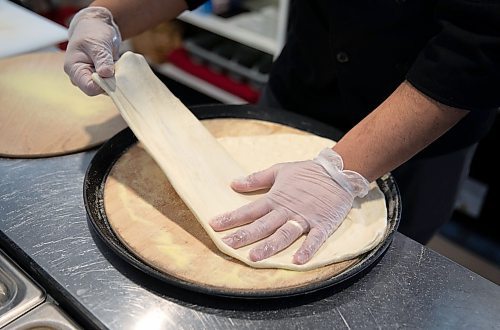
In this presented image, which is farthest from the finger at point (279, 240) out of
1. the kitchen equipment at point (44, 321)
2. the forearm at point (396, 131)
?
the kitchen equipment at point (44, 321)

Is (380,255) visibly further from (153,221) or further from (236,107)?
(236,107)

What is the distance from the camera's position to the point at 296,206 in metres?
0.79

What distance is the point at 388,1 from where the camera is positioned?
0.96m

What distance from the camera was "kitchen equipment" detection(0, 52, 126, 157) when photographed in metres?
0.98

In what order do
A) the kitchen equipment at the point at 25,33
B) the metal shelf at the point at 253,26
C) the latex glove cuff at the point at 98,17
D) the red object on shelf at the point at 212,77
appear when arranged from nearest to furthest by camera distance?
the latex glove cuff at the point at 98,17
the kitchen equipment at the point at 25,33
the metal shelf at the point at 253,26
the red object on shelf at the point at 212,77

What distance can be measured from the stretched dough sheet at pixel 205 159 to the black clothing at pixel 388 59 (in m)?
0.17

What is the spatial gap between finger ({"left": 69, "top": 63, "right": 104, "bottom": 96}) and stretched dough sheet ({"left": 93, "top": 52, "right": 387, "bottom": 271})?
2cm

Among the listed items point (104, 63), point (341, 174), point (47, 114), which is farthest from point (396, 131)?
point (47, 114)

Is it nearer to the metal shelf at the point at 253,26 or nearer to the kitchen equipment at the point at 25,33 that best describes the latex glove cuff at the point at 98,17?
the kitchen equipment at the point at 25,33

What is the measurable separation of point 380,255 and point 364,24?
0.43 meters

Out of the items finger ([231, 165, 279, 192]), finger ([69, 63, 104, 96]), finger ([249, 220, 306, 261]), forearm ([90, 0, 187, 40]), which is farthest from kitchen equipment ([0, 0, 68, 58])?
finger ([249, 220, 306, 261])

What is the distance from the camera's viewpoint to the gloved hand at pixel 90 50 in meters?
0.92

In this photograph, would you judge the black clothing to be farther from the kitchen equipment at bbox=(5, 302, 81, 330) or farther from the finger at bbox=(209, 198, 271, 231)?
the kitchen equipment at bbox=(5, 302, 81, 330)

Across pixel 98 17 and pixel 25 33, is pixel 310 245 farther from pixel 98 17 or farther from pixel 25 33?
pixel 25 33
